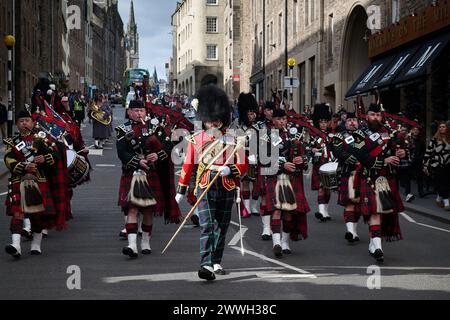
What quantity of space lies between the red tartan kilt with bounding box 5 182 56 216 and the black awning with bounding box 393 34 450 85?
1252cm

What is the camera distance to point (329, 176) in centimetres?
1252

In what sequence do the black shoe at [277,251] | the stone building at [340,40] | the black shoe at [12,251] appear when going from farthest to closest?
the stone building at [340,40] < the black shoe at [277,251] < the black shoe at [12,251]

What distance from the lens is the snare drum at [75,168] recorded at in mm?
11859

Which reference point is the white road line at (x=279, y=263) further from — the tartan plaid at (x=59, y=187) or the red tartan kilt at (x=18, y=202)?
the red tartan kilt at (x=18, y=202)

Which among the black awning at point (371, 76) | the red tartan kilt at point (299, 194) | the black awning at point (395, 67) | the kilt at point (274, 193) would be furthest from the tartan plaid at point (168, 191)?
the black awning at point (371, 76)

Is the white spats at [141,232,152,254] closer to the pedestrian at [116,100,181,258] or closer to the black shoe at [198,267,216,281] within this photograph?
the pedestrian at [116,100,181,258]

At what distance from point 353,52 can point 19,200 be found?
958 inches

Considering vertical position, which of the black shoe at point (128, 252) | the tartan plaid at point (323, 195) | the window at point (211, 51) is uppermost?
the window at point (211, 51)

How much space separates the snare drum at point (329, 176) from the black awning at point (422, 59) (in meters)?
8.07

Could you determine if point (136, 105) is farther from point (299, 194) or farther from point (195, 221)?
point (195, 221)

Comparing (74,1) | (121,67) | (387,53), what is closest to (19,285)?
(387,53)

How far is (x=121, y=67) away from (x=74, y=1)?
9850cm

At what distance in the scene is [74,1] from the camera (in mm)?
84938

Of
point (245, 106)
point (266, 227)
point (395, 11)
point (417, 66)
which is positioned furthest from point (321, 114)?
point (395, 11)
